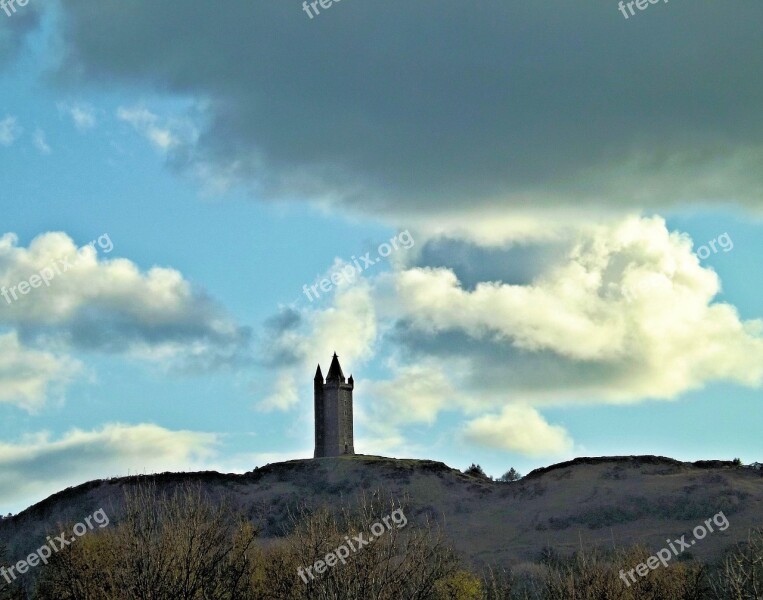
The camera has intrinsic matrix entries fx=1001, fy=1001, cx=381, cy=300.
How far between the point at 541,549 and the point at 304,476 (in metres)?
34.5

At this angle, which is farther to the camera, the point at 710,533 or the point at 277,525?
the point at 277,525

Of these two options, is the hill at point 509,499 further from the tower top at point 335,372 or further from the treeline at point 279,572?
the tower top at point 335,372

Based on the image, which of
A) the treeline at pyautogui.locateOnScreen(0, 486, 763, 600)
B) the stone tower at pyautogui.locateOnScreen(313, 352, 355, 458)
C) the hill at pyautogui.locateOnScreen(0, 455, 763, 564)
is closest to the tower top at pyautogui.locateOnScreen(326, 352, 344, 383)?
the stone tower at pyautogui.locateOnScreen(313, 352, 355, 458)

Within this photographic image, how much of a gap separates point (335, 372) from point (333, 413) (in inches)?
261

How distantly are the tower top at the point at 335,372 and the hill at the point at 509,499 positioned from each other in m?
26.3

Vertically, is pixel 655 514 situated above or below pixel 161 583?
above

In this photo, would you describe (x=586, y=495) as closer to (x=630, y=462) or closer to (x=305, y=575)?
(x=630, y=462)

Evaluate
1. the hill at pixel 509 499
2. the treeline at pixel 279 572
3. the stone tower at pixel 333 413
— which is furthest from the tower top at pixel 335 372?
the treeline at pixel 279 572

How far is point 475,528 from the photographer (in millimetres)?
97688

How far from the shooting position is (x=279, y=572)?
55.7 meters

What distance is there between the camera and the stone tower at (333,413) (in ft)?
470

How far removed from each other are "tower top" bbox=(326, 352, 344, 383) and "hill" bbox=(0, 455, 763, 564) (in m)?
26.3

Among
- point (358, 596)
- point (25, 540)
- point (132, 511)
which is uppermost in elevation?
point (25, 540)

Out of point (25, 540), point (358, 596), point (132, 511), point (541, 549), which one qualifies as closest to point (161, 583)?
point (132, 511)
